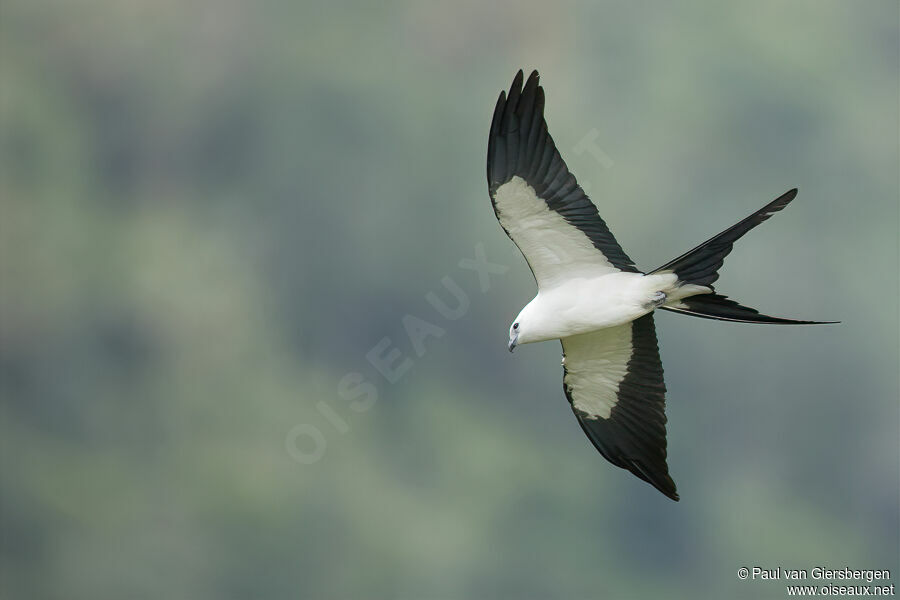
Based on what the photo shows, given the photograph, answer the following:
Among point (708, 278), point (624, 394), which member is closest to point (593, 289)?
point (708, 278)

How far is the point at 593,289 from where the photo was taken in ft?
24.8

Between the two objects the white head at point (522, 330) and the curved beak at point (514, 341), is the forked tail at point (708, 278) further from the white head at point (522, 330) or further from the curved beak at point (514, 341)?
the curved beak at point (514, 341)

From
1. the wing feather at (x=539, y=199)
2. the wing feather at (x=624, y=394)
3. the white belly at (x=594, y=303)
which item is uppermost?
the wing feather at (x=539, y=199)

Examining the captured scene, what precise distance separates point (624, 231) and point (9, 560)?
1764 centimetres

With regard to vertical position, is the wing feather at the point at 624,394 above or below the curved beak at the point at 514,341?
below

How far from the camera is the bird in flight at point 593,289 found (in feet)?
23.3

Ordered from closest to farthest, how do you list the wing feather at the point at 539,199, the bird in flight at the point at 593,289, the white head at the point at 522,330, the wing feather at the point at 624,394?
the bird in flight at the point at 593,289 → the wing feather at the point at 539,199 → the white head at the point at 522,330 → the wing feather at the point at 624,394

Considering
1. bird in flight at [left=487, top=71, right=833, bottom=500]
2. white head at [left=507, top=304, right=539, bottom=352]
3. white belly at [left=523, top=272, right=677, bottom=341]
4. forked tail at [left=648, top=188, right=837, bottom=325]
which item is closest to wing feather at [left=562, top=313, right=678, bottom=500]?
bird in flight at [left=487, top=71, right=833, bottom=500]

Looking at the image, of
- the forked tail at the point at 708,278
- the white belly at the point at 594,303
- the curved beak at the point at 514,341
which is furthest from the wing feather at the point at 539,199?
the forked tail at the point at 708,278

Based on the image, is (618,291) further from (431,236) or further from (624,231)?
(431,236)

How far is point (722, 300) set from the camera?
708 cm

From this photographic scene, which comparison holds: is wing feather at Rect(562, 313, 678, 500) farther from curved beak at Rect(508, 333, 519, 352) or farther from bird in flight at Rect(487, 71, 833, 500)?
curved beak at Rect(508, 333, 519, 352)

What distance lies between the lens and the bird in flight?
7102mm

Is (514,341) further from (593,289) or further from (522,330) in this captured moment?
(593,289)
